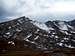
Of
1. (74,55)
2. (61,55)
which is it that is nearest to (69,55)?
(74,55)

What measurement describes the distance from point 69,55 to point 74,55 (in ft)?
14.2

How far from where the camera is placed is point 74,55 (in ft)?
475

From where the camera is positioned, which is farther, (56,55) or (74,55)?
(74,55)

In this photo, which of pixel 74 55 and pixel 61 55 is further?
pixel 74 55

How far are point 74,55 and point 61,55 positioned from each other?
62.4 feet

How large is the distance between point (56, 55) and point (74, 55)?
22504 millimetres

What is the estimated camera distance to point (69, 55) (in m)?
144

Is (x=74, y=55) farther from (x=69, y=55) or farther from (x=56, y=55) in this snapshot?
(x=56, y=55)

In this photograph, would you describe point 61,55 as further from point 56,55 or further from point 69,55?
point 69,55

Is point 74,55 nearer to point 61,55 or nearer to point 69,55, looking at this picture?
point 69,55

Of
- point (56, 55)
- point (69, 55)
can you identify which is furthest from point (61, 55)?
point (69, 55)

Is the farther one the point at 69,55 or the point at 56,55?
the point at 69,55

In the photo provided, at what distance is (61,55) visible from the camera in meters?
130
